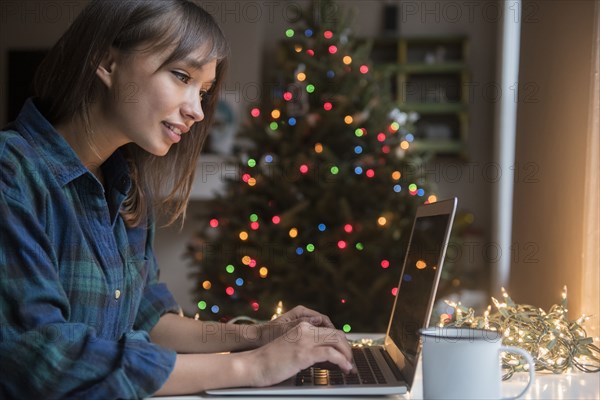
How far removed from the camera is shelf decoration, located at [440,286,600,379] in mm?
1129

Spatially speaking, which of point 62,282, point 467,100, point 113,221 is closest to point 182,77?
point 113,221

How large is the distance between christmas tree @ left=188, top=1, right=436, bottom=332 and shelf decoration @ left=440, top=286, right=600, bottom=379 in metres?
1.86

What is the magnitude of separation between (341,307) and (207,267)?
0.65 metres

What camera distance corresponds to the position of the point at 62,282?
1.00 meters

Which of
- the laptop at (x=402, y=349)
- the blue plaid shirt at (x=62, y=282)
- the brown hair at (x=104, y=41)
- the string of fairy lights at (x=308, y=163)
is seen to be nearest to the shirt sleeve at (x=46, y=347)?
the blue plaid shirt at (x=62, y=282)

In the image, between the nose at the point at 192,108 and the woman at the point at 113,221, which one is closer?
the woman at the point at 113,221

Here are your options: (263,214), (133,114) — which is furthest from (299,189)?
(133,114)

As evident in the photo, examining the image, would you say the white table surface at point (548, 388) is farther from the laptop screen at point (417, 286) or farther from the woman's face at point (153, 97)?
the woman's face at point (153, 97)

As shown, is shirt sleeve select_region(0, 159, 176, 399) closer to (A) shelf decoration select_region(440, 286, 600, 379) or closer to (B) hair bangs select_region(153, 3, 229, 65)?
(B) hair bangs select_region(153, 3, 229, 65)

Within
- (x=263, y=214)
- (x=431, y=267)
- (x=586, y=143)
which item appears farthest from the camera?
(x=263, y=214)

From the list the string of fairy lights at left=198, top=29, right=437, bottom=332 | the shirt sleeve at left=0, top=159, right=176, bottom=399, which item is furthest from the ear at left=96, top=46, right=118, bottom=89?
the string of fairy lights at left=198, top=29, right=437, bottom=332

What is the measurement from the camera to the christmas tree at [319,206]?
314 centimetres

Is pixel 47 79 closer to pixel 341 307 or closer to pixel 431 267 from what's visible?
pixel 431 267

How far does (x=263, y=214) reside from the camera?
10.6 ft
